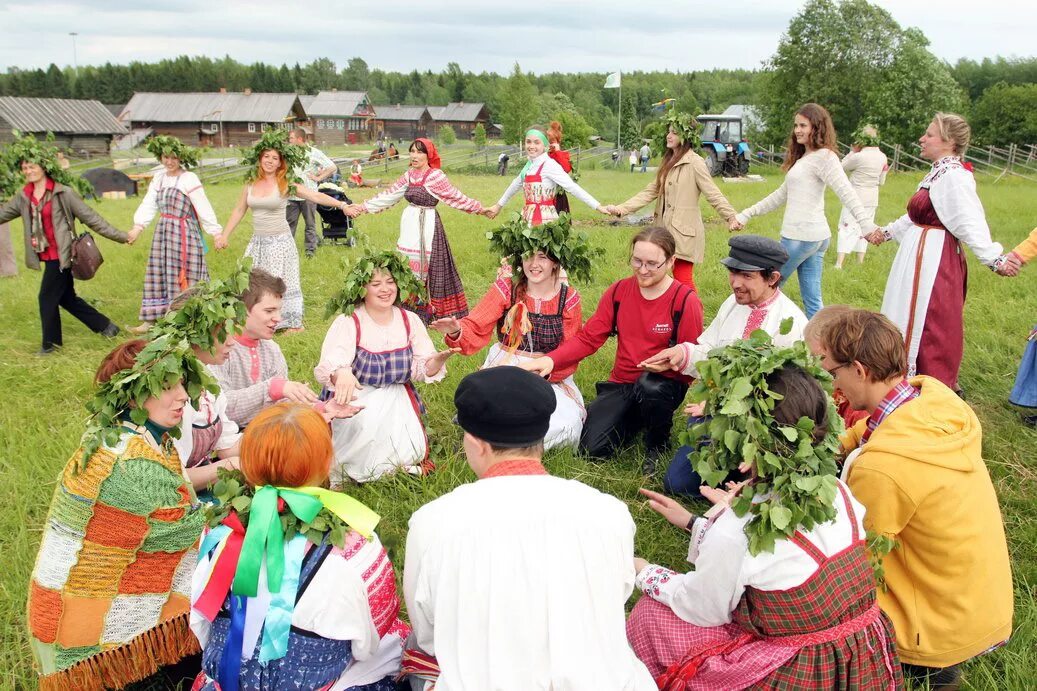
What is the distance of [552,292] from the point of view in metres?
5.20

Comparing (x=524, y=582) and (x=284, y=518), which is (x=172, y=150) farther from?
(x=524, y=582)

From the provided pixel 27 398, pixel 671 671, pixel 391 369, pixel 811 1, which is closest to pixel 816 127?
pixel 391 369

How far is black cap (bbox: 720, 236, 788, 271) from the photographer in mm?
4211

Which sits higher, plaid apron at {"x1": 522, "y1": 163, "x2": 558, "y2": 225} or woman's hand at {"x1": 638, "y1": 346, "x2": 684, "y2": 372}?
plaid apron at {"x1": 522, "y1": 163, "x2": 558, "y2": 225}

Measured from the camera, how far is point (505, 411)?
2184 mm

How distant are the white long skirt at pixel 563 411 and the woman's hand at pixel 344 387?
849 millimetres

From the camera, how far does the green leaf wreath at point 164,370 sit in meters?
2.77

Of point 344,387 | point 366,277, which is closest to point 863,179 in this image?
point 366,277

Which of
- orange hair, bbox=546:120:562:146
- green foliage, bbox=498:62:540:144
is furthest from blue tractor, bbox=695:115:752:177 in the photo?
orange hair, bbox=546:120:562:146

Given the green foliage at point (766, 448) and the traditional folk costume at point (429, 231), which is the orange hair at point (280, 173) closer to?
the traditional folk costume at point (429, 231)

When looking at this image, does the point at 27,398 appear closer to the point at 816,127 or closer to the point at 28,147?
the point at 28,147

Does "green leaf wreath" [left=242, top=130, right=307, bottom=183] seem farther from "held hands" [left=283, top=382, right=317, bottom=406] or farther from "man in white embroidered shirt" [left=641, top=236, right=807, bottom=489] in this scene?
"man in white embroidered shirt" [left=641, top=236, right=807, bottom=489]

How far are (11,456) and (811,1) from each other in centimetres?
4319

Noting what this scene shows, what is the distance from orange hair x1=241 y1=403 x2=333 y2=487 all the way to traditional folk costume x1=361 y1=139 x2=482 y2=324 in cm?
547
